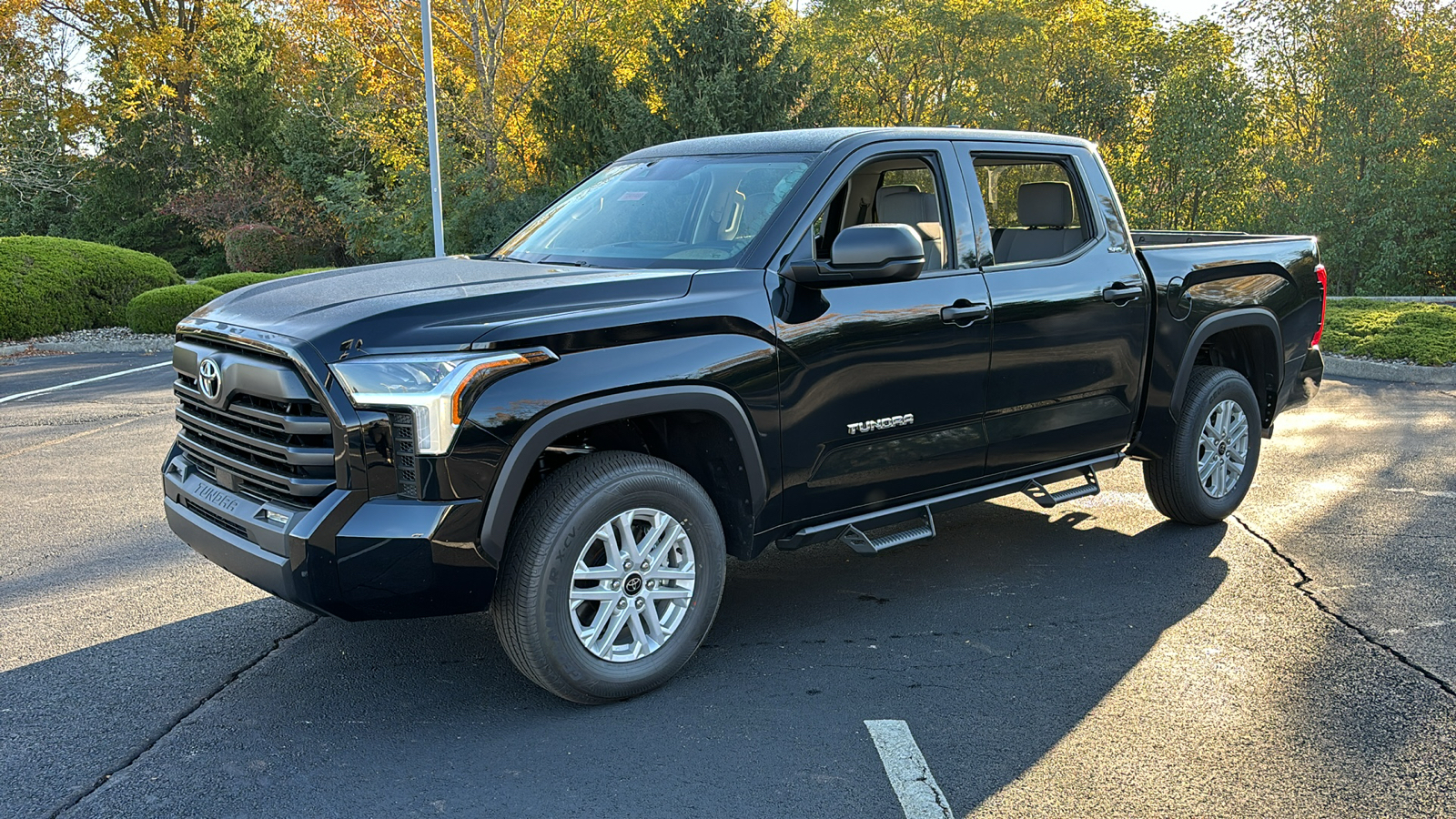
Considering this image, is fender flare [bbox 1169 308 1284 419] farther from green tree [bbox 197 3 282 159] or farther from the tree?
green tree [bbox 197 3 282 159]

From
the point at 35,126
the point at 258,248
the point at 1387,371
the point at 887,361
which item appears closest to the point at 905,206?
the point at 887,361

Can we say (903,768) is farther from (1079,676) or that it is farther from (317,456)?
(317,456)

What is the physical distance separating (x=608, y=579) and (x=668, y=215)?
65.8 inches

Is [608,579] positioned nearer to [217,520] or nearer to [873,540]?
[873,540]

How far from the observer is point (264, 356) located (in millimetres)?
3662

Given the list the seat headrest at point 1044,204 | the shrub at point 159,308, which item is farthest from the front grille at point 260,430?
the shrub at point 159,308

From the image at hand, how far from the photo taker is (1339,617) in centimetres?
480

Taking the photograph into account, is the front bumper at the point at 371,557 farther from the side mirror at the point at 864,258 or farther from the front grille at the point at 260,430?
the side mirror at the point at 864,258

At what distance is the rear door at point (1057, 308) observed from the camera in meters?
4.91

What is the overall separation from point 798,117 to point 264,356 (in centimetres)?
2182

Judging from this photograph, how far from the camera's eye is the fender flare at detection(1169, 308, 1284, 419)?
223 inches

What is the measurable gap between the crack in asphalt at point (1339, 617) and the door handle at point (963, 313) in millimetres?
1958

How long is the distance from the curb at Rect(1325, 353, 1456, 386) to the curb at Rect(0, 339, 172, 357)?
14.6 meters

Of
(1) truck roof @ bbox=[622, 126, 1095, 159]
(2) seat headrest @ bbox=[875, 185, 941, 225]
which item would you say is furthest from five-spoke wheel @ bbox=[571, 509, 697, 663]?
(2) seat headrest @ bbox=[875, 185, 941, 225]
